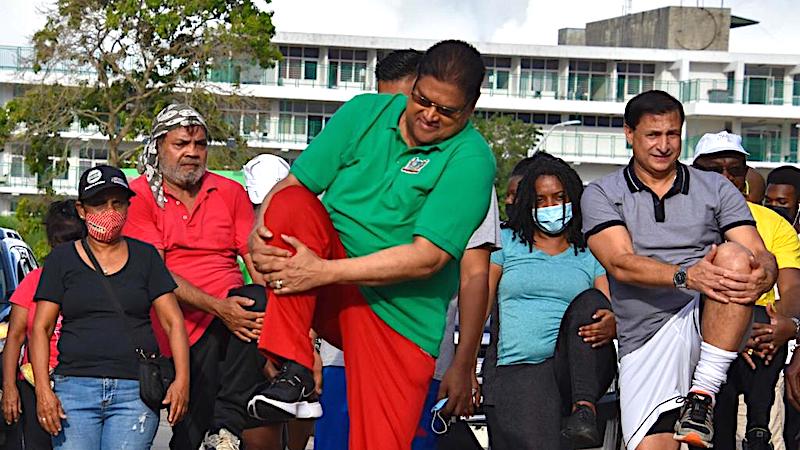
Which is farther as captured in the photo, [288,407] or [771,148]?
[771,148]

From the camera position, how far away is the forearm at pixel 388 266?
210 inches

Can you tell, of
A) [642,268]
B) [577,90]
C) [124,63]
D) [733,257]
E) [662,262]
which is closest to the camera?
[733,257]

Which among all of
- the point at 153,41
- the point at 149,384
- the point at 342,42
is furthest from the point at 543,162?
the point at 342,42

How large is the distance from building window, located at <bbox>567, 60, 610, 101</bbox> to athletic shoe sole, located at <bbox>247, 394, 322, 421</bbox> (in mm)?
73787

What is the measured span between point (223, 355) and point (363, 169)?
9.57ft

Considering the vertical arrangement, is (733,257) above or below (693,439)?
above

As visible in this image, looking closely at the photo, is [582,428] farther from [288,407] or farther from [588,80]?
[588,80]

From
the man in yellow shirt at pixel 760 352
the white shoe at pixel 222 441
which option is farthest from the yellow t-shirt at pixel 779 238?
the white shoe at pixel 222 441

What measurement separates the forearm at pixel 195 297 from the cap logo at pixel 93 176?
0.73 metres

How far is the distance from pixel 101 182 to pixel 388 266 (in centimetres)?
262

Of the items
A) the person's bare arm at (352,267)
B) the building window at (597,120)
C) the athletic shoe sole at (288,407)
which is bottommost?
the athletic shoe sole at (288,407)

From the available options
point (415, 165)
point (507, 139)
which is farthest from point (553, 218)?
point (507, 139)

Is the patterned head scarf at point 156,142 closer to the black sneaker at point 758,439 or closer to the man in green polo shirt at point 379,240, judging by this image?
the man in green polo shirt at point 379,240

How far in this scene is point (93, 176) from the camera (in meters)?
7.60
